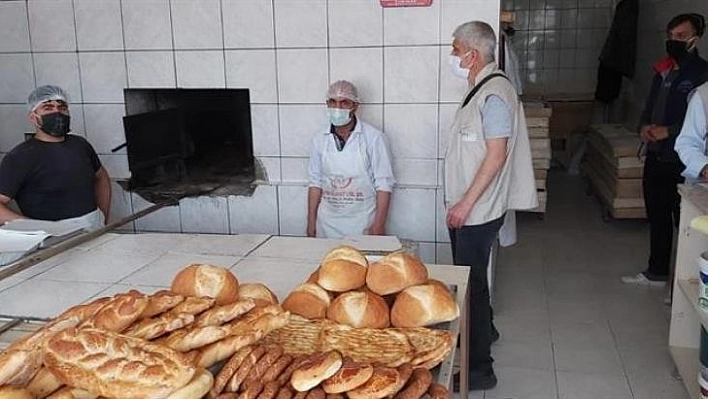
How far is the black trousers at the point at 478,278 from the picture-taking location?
8.39ft

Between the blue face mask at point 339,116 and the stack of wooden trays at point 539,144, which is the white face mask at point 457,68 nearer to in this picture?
the blue face mask at point 339,116

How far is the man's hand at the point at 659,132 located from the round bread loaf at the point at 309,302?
8.76 feet

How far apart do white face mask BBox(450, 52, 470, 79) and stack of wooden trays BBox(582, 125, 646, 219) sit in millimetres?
2648

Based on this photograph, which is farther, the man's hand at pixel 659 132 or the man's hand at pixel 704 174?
the man's hand at pixel 659 132

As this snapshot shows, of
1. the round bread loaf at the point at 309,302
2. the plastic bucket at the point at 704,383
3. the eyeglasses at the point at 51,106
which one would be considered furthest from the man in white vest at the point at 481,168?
the eyeglasses at the point at 51,106

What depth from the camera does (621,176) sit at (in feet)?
15.9

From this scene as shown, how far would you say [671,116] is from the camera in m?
3.54

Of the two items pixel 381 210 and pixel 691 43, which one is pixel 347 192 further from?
pixel 691 43

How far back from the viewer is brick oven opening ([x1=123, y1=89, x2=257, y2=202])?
3322 mm

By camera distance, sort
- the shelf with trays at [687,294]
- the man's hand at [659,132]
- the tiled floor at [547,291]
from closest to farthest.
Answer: the tiled floor at [547,291] → the shelf with trays at [687,294] → the man's hand at [659,132]

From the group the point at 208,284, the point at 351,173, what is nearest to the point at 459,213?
the point at 351,173

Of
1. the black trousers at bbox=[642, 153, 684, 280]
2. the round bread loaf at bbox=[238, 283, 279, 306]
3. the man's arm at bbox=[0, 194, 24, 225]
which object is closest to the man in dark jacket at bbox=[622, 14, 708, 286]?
the black trousers at bbox=[642, 153, 684, 280]

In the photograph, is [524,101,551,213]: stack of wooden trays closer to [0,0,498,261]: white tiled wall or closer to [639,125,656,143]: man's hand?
[639,125,656,143]: man's hand

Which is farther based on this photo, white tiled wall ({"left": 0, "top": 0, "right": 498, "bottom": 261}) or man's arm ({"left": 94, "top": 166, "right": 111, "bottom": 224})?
man's arm ({"left": 94, "top": 166, "right": 111, "bottom": 224})
